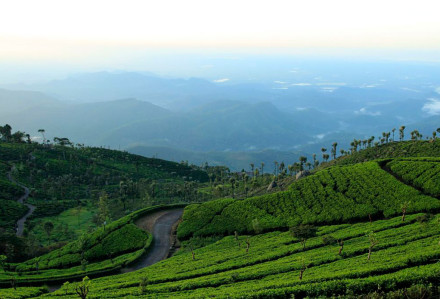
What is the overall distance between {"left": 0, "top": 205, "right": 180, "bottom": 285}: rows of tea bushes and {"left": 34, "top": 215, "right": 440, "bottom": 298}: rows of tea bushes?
7499 millimetres

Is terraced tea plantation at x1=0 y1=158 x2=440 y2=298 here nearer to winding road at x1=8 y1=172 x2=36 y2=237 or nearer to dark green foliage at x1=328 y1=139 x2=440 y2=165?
dark green foliage at x1=328 y1=139 x2=440 y2=165

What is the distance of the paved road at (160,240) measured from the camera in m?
62.9

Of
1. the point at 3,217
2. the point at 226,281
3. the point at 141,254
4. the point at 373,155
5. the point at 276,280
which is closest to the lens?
the point at 276,280

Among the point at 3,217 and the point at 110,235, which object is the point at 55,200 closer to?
the point at 3,217

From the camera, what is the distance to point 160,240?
238ft

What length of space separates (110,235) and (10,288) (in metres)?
22.8

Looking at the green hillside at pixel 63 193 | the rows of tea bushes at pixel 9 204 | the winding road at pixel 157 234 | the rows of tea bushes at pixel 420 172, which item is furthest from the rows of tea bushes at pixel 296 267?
the rows of tea bushes at pixel 9 204

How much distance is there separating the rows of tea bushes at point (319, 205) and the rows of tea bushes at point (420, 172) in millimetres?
2549

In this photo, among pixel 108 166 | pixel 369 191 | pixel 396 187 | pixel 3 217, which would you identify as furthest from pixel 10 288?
pixel 108 166

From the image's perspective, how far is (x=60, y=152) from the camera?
185125 millimetres

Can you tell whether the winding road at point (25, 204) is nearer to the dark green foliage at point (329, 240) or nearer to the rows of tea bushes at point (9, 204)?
the rows of tea bushes at point (9, 204)

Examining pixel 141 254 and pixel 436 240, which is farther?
pixel 141 254

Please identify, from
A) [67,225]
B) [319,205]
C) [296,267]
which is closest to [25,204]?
[67,225]

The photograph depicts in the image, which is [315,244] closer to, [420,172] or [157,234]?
[420,172]
